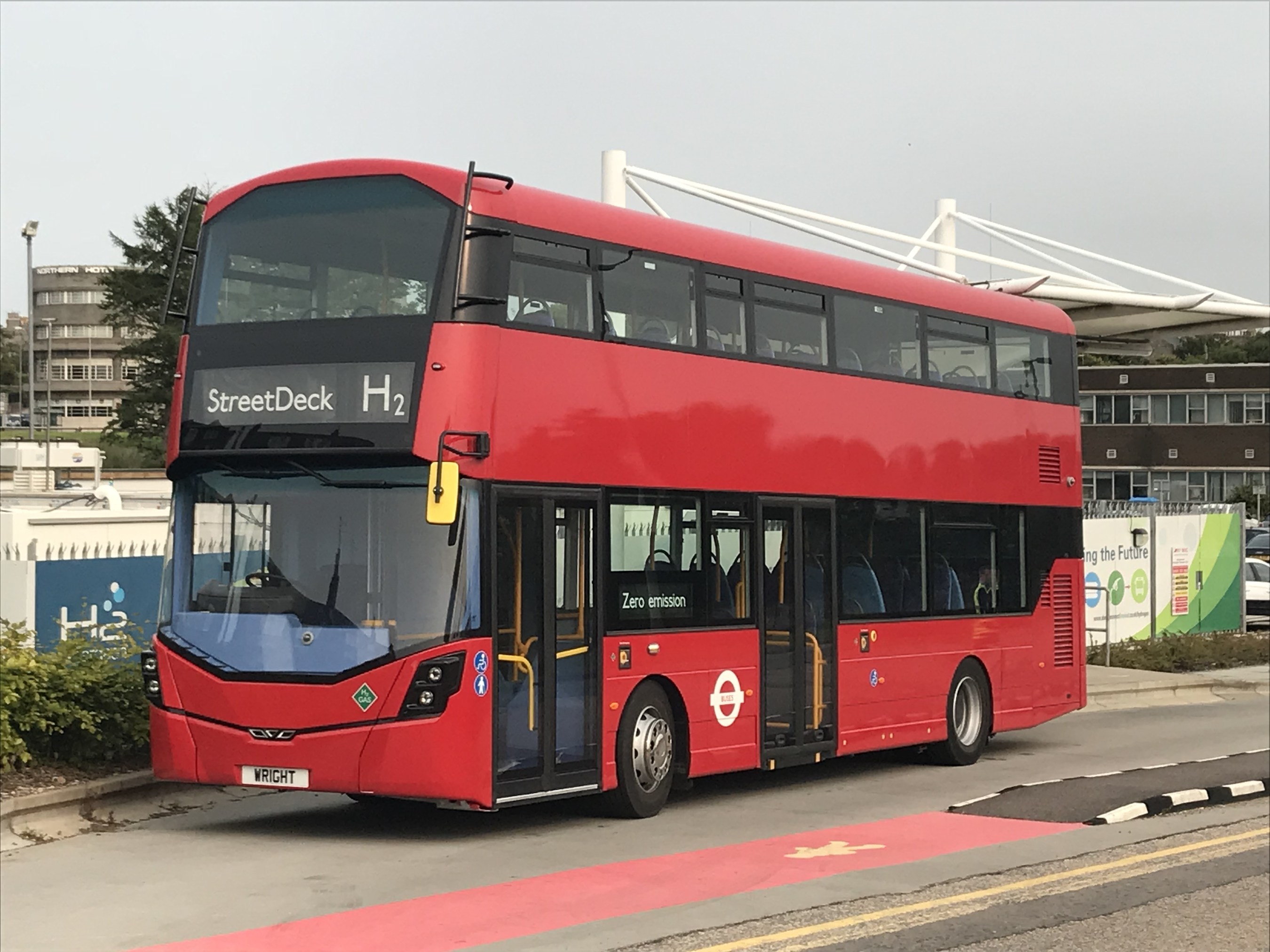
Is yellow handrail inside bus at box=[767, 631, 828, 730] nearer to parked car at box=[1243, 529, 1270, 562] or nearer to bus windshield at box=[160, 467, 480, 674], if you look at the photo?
bus windshield at box=[160, 467, 480, 674]

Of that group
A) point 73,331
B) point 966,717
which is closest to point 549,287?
point 966,717

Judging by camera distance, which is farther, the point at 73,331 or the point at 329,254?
the point at 73,331

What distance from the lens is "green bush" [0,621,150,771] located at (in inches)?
491

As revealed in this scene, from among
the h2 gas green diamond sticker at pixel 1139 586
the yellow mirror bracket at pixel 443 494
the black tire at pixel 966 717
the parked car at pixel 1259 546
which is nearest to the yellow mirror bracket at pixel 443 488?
the yellow mirror bracket at pixel 443 494

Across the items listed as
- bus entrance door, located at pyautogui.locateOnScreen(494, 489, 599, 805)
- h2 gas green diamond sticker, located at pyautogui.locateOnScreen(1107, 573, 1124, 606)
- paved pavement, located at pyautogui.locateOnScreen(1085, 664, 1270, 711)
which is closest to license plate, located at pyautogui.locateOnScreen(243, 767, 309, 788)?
bus entrance door, located at pyautogui.locateOnScreen(494, 489, 599, 805)

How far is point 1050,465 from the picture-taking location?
60.6 feet

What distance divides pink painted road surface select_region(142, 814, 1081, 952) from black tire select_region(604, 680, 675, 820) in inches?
46.6

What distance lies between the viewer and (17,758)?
41.2 ft

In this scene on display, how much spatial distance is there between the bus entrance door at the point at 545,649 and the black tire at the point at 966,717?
5.67 meters

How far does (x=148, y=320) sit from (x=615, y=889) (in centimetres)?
7071

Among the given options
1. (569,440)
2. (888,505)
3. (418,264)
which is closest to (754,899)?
(569,440)

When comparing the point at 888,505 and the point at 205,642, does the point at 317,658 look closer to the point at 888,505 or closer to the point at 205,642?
the point at 205,642

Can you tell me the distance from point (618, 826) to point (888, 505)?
4703mm

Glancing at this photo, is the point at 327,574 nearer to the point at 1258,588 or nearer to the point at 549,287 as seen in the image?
the point at 549,287
